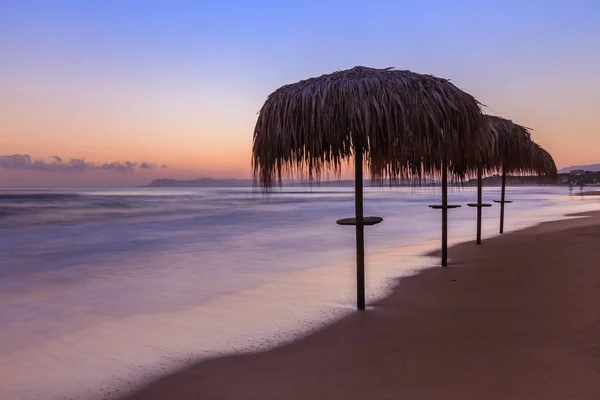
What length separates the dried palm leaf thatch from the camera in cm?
1212

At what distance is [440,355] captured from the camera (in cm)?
392

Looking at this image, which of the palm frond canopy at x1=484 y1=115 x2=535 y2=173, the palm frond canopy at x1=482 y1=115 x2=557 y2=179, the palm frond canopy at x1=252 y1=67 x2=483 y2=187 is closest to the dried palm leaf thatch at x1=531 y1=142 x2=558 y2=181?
the palm frond canopy at x1=482 y1=115 x2=557 y2=179

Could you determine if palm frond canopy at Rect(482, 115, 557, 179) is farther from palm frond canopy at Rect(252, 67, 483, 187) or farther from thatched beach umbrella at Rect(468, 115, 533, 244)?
palm frond canopy at Rect(252, 67, 483, 187)

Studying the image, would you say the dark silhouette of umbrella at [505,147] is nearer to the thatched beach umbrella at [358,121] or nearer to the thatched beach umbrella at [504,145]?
the thatched beach umbrella at [504,145]

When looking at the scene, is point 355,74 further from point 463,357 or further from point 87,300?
point 87,300

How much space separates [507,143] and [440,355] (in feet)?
25.6

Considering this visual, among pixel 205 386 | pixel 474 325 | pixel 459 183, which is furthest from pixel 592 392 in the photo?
pixel 459 183

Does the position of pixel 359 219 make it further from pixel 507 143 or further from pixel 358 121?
pixel 507 143

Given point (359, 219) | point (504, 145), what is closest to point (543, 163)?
point (504, 145)

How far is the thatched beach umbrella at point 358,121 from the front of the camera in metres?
4.67

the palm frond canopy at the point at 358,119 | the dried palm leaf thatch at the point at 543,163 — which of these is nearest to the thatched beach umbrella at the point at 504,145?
the dried palm leaf thatch at the point at 543,163

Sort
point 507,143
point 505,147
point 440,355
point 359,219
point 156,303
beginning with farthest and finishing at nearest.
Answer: point 505,147, point 507,143, point 156,303, point 359,219, point 440,355

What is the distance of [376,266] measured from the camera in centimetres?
921

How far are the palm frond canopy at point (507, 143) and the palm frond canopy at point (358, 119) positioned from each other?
5.13 meters
